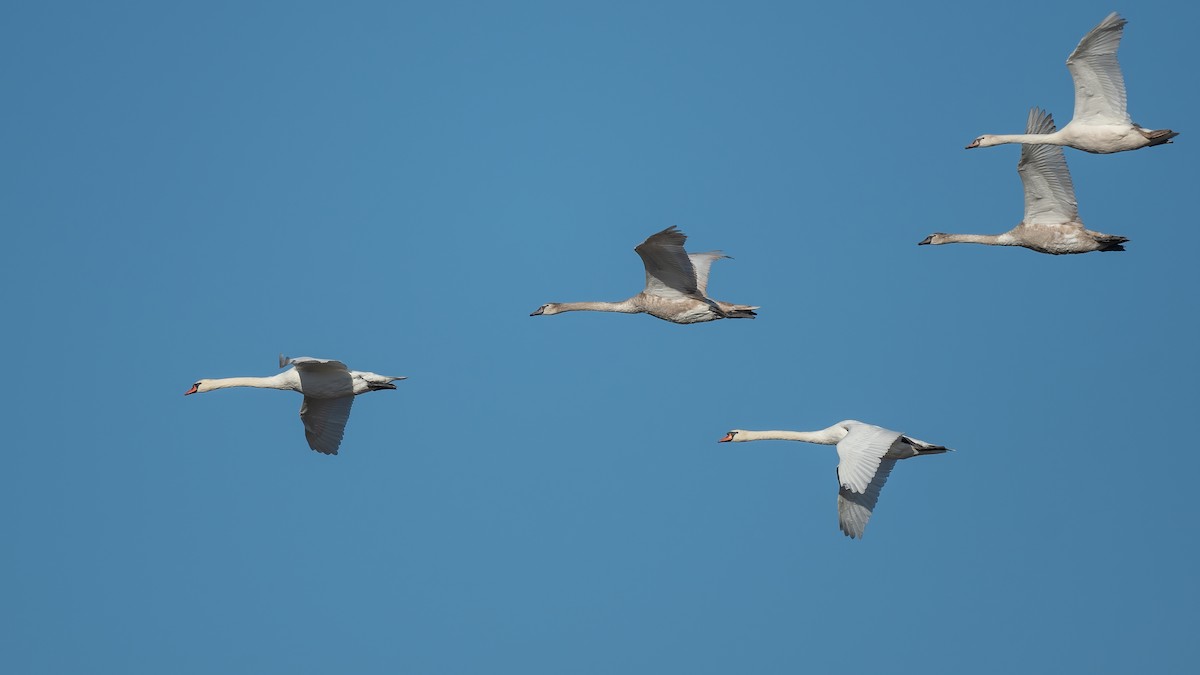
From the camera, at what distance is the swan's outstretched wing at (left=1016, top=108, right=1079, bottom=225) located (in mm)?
39344

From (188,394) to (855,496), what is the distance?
14.0 m

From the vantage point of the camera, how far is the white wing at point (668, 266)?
37594 mm

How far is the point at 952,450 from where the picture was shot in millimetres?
35469

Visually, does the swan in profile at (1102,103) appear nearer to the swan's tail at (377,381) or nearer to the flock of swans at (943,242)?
the flock of swans at (943,242)

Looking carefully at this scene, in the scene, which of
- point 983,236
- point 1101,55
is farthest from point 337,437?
point 1101,55

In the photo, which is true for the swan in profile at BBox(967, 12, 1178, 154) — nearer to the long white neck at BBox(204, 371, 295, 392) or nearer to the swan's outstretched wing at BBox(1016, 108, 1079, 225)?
the swan's outstretched wing at BBox(1016, 108, 1079, 225)

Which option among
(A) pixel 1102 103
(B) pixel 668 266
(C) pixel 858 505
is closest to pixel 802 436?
(C) pixel 858 505

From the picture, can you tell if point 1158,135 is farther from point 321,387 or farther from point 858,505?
point 321,387

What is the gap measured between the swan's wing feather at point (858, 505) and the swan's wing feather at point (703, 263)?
6.53 m

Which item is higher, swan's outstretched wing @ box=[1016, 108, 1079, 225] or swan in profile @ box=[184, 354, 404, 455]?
swan's outstretched wing @ box=[1016, 108, 1079, 225]

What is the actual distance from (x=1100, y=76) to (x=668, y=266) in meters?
9.42

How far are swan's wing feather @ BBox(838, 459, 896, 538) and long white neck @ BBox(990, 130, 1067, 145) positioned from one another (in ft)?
26.1

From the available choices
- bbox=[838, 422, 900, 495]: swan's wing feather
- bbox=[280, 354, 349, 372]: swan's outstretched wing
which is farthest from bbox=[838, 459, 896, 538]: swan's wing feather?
bbox=[280, 354, 349, 372]: swan's outstretched wing

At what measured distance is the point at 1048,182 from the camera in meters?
39.4
